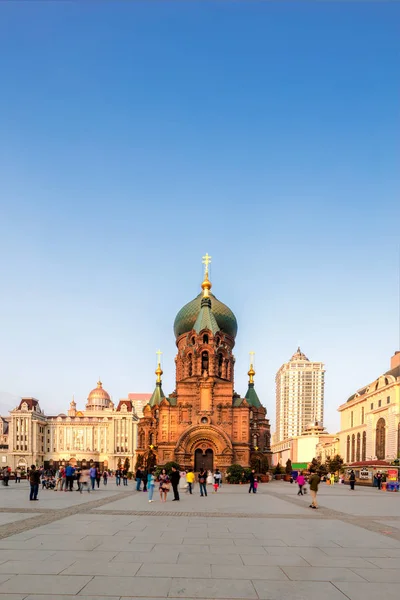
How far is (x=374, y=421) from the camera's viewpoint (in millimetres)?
85750

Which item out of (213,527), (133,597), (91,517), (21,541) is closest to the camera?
(133,597)

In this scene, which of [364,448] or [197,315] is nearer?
[197,315]

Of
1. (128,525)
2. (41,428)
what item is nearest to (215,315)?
(128,525)

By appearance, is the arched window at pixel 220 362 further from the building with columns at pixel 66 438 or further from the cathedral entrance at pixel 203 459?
the building with columns at pixel 66 438

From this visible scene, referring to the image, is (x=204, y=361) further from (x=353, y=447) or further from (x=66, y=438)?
(x=66, y=438)

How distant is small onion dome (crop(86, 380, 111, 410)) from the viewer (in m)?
143

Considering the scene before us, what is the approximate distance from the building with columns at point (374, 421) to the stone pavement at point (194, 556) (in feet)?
193

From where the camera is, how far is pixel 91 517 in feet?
60.8

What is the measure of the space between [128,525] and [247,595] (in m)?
8.93

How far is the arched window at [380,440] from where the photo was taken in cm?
7938

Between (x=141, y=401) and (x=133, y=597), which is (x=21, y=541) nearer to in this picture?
(x=133, y=597)

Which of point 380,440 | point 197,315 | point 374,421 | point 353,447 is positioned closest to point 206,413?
point 197,315

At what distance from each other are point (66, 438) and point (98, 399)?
14.2 meters

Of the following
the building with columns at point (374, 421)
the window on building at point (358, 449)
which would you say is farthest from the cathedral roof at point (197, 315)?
the window on building at point (358, 449)
